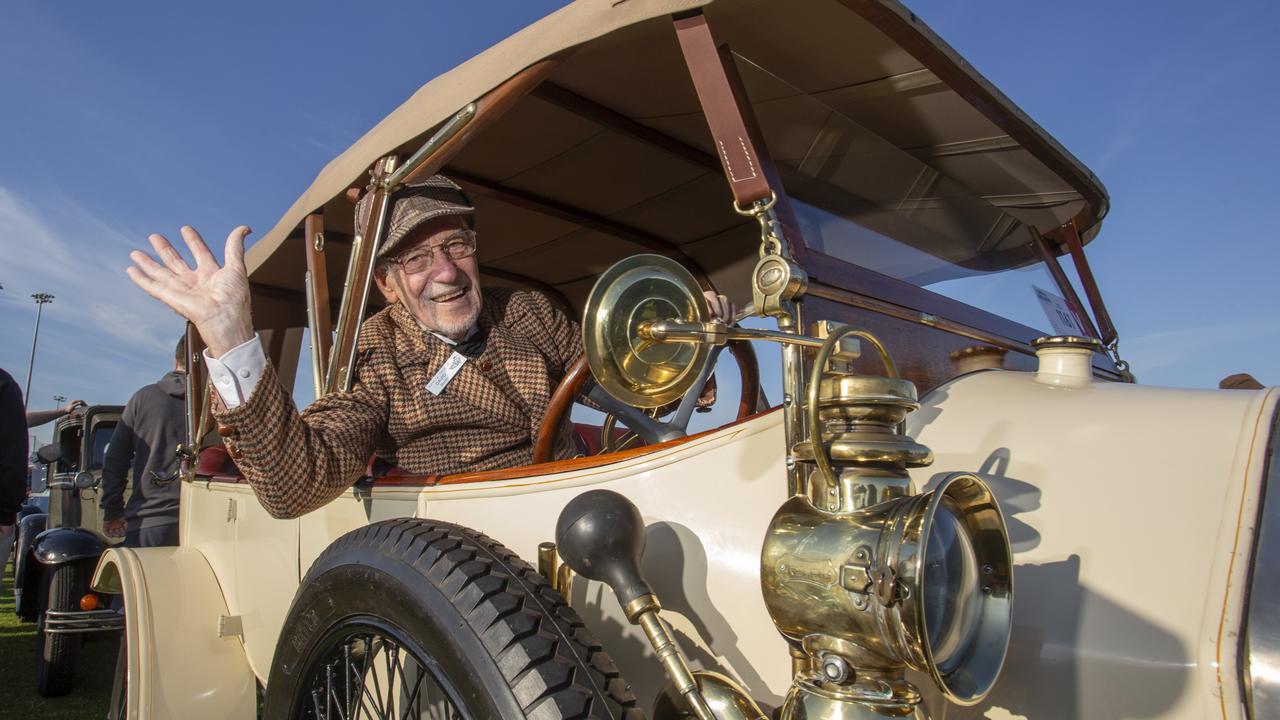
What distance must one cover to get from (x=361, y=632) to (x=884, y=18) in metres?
1.50

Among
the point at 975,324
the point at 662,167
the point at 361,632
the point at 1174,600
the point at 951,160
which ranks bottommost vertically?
the point at 361,632

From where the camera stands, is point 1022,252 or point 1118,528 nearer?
Answer: point 1118,528

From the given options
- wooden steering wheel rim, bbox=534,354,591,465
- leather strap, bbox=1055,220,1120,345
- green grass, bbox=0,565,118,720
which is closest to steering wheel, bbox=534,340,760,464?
wooden steering wheel rim, bbox=534,354,591,465

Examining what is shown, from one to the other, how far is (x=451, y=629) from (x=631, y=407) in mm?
880

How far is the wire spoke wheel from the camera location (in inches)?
52.1

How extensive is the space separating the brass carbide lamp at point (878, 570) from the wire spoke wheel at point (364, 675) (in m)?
0.62

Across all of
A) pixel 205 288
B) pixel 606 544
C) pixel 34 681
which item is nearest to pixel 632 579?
pixel 606 544

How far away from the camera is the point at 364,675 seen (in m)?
1.47

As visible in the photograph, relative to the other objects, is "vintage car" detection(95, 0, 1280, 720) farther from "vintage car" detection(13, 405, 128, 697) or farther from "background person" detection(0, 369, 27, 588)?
"background person" detection(0, 369, 27, 588)

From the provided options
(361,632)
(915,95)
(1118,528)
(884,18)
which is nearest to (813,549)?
(1118,528)

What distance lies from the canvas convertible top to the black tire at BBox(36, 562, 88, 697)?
2101mm

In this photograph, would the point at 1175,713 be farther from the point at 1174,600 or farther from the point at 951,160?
the point at 951,160

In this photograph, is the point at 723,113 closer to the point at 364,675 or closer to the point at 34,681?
the point at 364,675

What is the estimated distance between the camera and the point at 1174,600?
3.15 ft
